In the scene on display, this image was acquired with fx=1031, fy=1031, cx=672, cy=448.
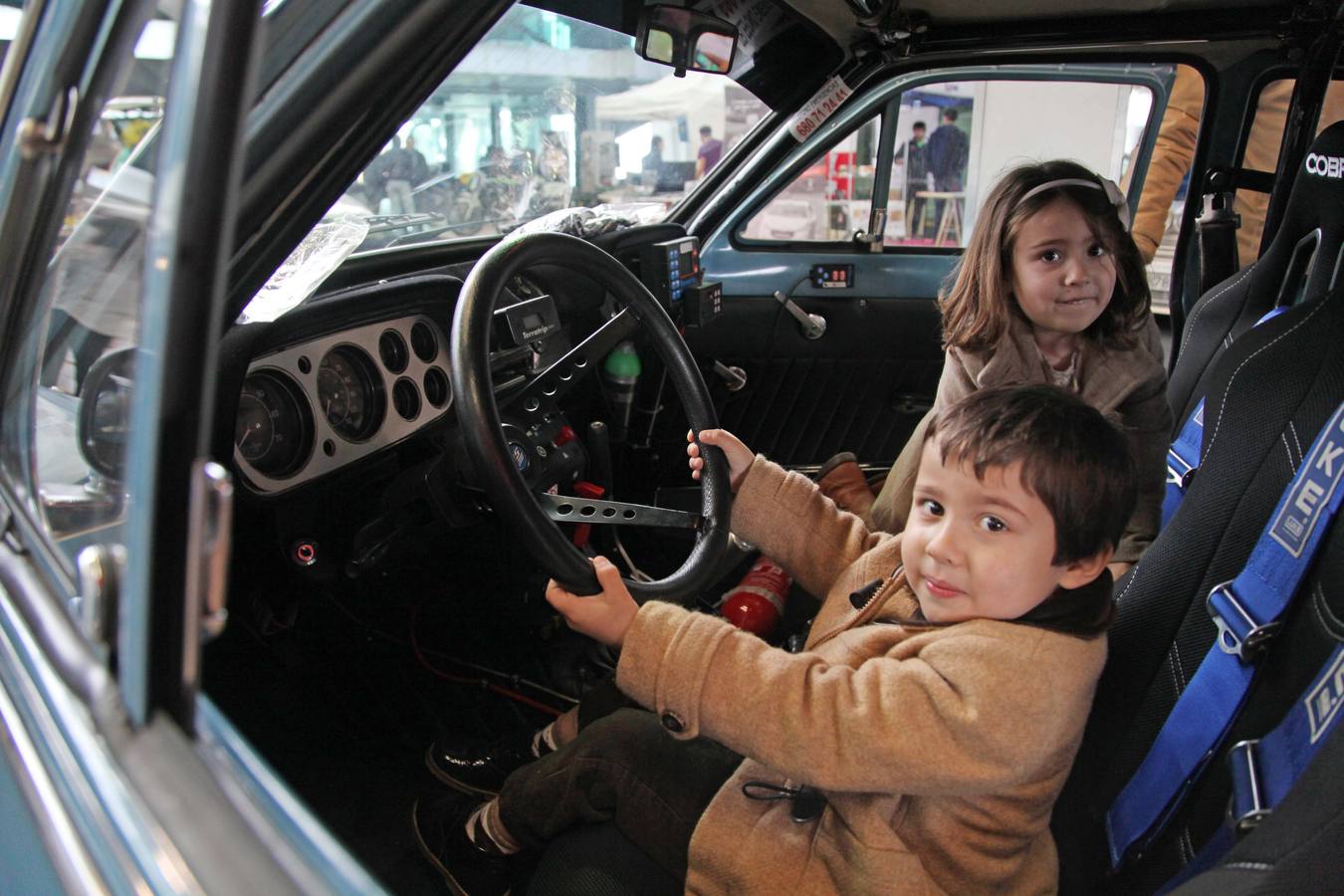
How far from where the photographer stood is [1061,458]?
106 cm

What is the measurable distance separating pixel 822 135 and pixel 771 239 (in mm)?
314

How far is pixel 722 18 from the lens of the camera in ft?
7.63

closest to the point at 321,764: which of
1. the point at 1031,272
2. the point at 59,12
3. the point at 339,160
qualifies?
the point at 339,160

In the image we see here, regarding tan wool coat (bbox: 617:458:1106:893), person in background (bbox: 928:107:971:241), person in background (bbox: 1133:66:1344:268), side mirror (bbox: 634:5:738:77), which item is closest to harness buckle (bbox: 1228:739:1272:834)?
tan wool coat (bbox: 617:458:1106:893)

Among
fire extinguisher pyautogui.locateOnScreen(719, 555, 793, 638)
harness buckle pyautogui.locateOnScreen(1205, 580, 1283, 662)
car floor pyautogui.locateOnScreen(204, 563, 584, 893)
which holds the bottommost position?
car floor pyautogui.locateOnScreen(204, 563, 584, 893)

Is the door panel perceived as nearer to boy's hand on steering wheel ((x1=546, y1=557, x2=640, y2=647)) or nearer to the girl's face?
the girl's face

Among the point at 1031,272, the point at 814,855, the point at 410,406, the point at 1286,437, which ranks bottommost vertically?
the point at 814,855

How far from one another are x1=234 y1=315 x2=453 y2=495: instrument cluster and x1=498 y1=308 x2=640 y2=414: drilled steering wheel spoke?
21cm

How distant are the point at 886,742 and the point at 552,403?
31.6 inches

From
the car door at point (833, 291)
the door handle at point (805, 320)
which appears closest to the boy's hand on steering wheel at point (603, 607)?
the car door at point (833, 291)

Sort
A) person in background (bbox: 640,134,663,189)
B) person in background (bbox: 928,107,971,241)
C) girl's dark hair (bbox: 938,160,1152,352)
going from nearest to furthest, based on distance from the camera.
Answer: girl's dark hair (bbox: 938,160,1152,352) → person in background (bbox: 640,134,663,189) → person in background (bbox: 928,107,971,241)

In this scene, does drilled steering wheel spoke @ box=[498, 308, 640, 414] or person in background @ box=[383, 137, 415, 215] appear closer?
drilled steering wheel spoke @ box=[498, 308, 640, 414]

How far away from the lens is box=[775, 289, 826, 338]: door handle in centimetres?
277

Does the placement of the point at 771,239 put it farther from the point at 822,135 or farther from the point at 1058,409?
the point at 1058,409
